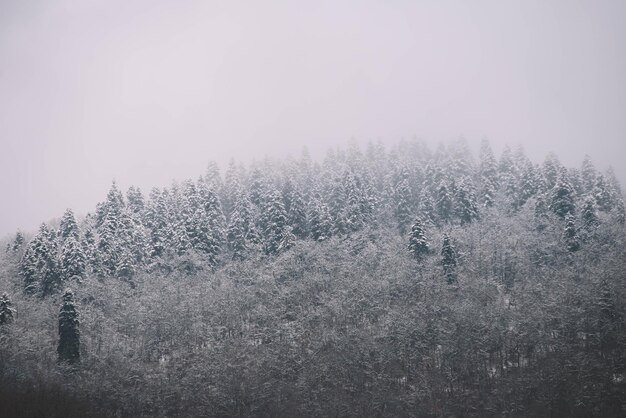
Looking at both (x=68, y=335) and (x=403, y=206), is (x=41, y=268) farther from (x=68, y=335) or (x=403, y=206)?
(x=403, y=206)

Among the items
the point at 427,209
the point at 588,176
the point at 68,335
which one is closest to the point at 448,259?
the point at 427,209

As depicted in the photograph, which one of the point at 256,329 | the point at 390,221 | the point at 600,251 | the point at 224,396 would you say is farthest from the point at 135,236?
the point at 600,251

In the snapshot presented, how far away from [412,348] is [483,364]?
1245 cm

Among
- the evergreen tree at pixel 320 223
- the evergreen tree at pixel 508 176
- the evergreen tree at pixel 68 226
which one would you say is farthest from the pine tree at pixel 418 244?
the evergreen tree at pixel 68 226

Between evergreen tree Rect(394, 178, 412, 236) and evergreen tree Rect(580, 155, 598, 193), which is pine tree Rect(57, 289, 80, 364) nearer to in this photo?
evergreen tree Rect(394, 178, 412, 236)

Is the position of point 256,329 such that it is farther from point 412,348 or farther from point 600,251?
point 600,251

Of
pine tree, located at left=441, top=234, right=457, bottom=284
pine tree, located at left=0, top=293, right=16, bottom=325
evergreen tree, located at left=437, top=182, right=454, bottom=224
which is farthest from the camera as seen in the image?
evergreen tree, located at left=437, top=182, right=454, bottom=224

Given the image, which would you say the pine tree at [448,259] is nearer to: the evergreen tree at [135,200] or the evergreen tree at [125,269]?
the evergreen tree at [125,269]

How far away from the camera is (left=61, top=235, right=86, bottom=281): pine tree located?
97062mm

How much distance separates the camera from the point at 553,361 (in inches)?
2859

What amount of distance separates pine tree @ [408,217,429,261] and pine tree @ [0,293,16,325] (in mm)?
81138

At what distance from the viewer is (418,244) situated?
102 metres

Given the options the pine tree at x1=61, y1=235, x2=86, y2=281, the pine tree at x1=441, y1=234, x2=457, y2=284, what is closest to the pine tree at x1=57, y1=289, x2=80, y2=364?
the pine tree at x1=61, y1=235, x2=86, y2=281

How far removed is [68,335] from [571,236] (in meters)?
104
